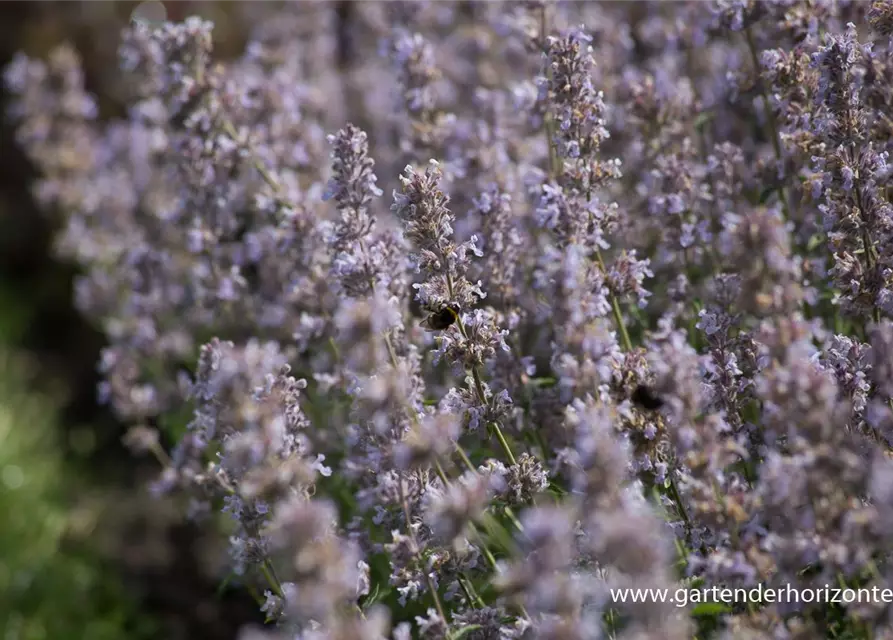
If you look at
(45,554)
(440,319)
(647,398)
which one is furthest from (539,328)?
(45,554)

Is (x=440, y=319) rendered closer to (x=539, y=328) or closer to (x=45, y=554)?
(x=539, y=328)

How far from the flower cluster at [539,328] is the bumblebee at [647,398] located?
22mm

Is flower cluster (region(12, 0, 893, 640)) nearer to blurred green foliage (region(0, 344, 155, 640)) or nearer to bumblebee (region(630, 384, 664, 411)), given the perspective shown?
bumblebee (region(630, 384, 664, 411))

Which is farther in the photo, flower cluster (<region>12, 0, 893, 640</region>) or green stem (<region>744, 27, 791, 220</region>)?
green stem (<region>744, 27, 791, 220</region>)

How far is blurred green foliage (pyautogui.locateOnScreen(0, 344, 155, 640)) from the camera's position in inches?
193

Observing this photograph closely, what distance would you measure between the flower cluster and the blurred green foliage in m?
0.80

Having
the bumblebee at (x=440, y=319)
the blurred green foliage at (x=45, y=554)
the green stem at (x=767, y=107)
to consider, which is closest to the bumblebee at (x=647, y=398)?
the bumblebee at (x=440, y=319)

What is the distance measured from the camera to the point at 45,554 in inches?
208

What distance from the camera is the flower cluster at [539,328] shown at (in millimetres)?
2314

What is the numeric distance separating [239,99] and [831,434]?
10.0 ft

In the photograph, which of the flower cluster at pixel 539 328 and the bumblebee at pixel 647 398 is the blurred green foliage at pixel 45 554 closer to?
the flower cluster at pixel 539 328

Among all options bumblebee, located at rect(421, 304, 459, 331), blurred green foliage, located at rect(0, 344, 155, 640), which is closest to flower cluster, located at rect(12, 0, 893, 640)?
bumblebee, located at rect(421, 304, 459, 331)

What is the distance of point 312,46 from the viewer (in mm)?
6578

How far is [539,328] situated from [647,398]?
1247 mm
